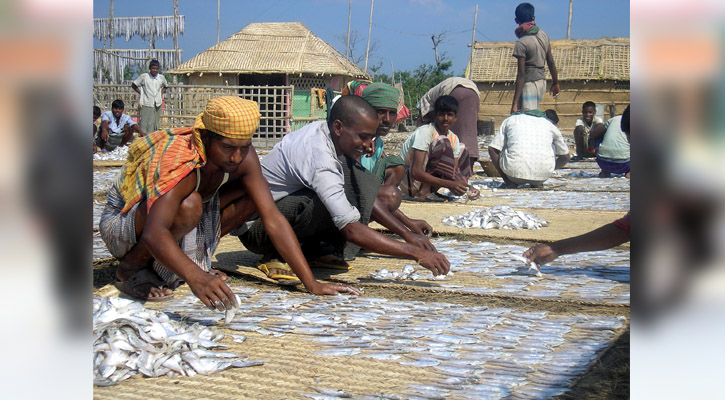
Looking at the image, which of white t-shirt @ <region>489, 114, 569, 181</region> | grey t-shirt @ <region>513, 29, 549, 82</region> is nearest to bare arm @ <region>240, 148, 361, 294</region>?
white t-shirt @ <region>489, 114, 569, 181</region>

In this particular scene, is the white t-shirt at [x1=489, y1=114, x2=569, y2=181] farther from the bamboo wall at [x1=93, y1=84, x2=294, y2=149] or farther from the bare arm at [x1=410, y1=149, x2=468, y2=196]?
the bamboo wall at [x1=93, y1=84, x2=294, y2=149]

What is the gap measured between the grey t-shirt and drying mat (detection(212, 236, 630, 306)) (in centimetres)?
474

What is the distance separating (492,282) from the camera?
10.8 feet

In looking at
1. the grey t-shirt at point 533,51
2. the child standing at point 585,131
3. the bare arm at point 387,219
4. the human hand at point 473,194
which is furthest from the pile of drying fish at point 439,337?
the child standing at point 585,131

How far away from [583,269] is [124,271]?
88.0 inches

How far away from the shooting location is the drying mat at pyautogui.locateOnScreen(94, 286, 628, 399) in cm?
190

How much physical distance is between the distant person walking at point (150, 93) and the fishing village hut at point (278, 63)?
5.59 meters

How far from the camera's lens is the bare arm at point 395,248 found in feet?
9.66

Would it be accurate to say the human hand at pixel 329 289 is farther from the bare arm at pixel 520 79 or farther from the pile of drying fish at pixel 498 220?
the bare arm at pixel 520 79

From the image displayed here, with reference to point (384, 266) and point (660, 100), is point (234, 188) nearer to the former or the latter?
point (384, 266)

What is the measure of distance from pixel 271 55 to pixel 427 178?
46.5ft

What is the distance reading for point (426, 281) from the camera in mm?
3352

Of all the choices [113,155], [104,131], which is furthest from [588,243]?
[104,131]

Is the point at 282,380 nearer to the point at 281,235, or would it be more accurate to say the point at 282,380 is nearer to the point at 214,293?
the point at 214,293
